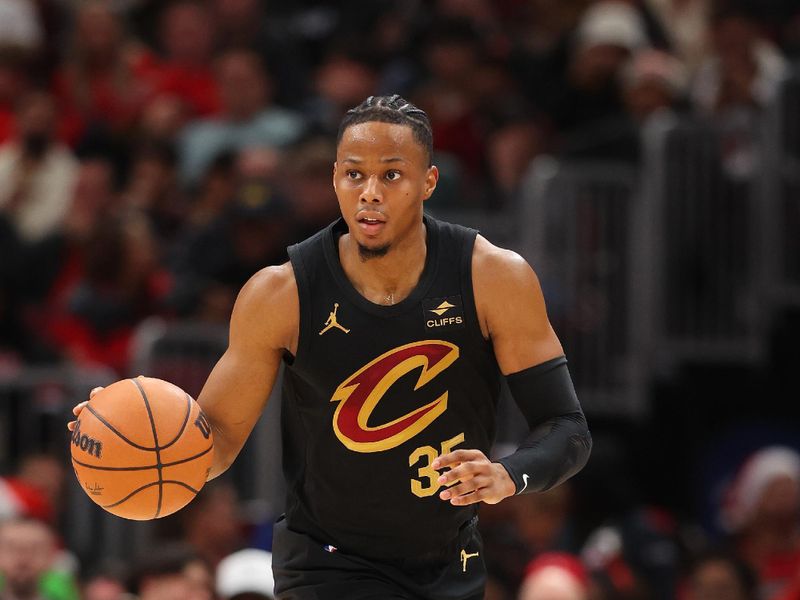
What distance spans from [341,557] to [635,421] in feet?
18.1

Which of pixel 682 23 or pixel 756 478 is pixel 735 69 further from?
pixel 756 478

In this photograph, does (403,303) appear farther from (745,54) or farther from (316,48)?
(316,48)

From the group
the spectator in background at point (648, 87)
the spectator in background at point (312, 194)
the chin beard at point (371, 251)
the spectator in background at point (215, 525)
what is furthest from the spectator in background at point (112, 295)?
the chin beard at point (371, 251)

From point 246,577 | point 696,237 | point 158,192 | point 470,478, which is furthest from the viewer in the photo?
point 158,192

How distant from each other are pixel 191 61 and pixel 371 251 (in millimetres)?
8007

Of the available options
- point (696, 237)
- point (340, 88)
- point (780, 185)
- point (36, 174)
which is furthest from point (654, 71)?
point (36, 174)

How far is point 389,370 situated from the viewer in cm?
534

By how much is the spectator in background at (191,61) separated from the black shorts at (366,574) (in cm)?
761

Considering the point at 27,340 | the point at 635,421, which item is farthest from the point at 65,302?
the point at 635,421

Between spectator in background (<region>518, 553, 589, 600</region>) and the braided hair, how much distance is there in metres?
3.58

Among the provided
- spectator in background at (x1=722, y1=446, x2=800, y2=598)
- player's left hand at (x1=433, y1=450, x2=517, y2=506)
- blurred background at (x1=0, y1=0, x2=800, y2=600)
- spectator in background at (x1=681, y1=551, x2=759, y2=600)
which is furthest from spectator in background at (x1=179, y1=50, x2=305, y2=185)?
player's left hand at (x1=433, y1=450, x2=517, y2=506)

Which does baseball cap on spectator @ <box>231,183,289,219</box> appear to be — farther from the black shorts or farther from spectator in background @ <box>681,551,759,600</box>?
the black shorts

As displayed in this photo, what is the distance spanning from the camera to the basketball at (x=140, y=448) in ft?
17.2

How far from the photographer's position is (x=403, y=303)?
5.38 metres
